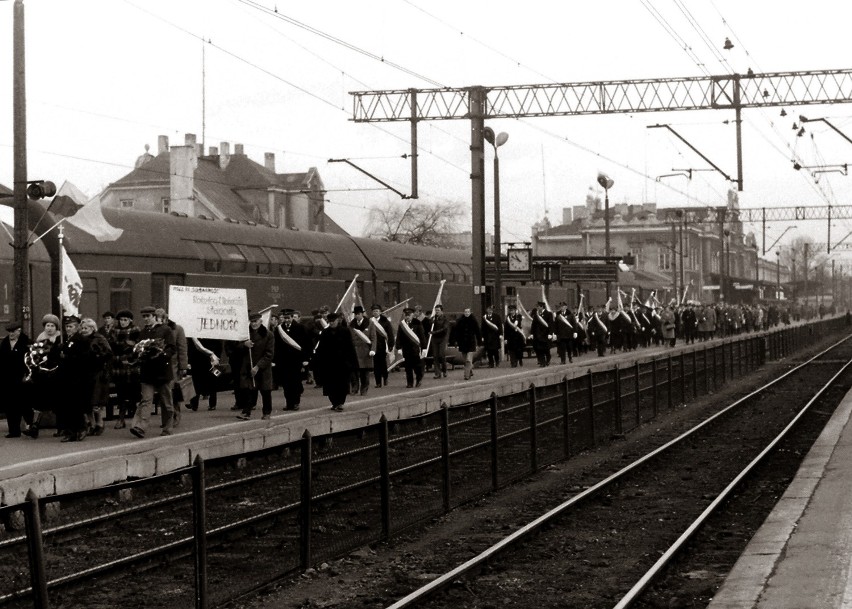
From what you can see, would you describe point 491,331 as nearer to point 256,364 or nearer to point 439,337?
point 439,337

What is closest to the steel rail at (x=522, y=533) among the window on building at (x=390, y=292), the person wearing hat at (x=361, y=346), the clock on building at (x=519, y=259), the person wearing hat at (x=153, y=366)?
the person wearing hat at (x=153, y=366)

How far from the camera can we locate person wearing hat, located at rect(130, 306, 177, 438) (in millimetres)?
16969

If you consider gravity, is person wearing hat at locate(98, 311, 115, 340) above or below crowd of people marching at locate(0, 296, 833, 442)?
above

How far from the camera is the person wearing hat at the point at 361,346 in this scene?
24.5 meters

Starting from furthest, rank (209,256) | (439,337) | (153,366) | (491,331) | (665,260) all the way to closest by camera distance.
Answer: (665,260) → (491,331) → (439,337) → (209,256) → (153,366)

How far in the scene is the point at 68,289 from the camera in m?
19.0

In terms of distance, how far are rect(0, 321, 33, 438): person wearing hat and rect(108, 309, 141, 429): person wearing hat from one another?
1.29 metres

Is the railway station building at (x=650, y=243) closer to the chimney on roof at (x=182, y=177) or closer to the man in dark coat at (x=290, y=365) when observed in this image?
the chimney on roof at (x=182, y=177)

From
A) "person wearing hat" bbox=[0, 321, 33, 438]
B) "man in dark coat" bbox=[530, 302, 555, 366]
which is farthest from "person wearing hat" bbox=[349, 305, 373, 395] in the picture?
"man in dark coat" bbox=[530, 302, 555, 366]

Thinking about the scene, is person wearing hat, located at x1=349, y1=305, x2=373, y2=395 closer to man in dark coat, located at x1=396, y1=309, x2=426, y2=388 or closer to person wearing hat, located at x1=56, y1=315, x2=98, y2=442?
man in dark coat, located at x1=396, y1=309, x2=426, y2=388

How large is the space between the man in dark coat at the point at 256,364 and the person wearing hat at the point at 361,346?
4.41m

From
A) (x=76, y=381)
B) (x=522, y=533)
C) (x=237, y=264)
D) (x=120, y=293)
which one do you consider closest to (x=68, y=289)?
(x=76, y=381)

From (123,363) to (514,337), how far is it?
1985cm

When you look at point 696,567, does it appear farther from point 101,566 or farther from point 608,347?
point 608,347
